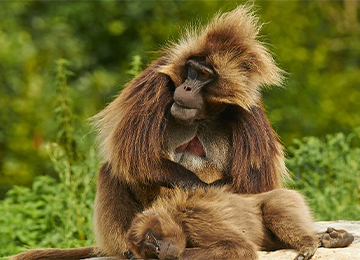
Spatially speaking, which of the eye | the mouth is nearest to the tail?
the mouth

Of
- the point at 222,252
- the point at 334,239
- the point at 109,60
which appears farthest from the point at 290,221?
the point at 109,60

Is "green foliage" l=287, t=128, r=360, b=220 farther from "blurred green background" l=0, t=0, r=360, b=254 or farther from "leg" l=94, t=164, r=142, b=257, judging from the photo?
"leg" l=94, t=164, r=142, b=257

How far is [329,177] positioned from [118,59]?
667 cm

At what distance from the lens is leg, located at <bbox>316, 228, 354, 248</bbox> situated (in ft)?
16.0

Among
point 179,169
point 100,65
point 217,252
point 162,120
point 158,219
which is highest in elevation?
point 100,65

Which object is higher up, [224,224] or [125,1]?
[125,1]

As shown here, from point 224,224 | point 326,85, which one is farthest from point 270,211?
point 326,85

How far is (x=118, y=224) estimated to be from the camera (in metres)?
5.04

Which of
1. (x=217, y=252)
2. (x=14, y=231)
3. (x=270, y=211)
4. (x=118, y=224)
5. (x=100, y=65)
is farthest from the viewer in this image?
(x=100, y=65)

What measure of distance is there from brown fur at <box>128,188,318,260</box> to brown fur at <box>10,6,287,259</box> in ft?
0.77

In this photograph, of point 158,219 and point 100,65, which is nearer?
point 158,219

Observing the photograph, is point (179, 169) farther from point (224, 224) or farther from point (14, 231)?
point (14, 231)

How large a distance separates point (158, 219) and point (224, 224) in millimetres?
530

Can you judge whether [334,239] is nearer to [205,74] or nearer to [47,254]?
[205,74]
